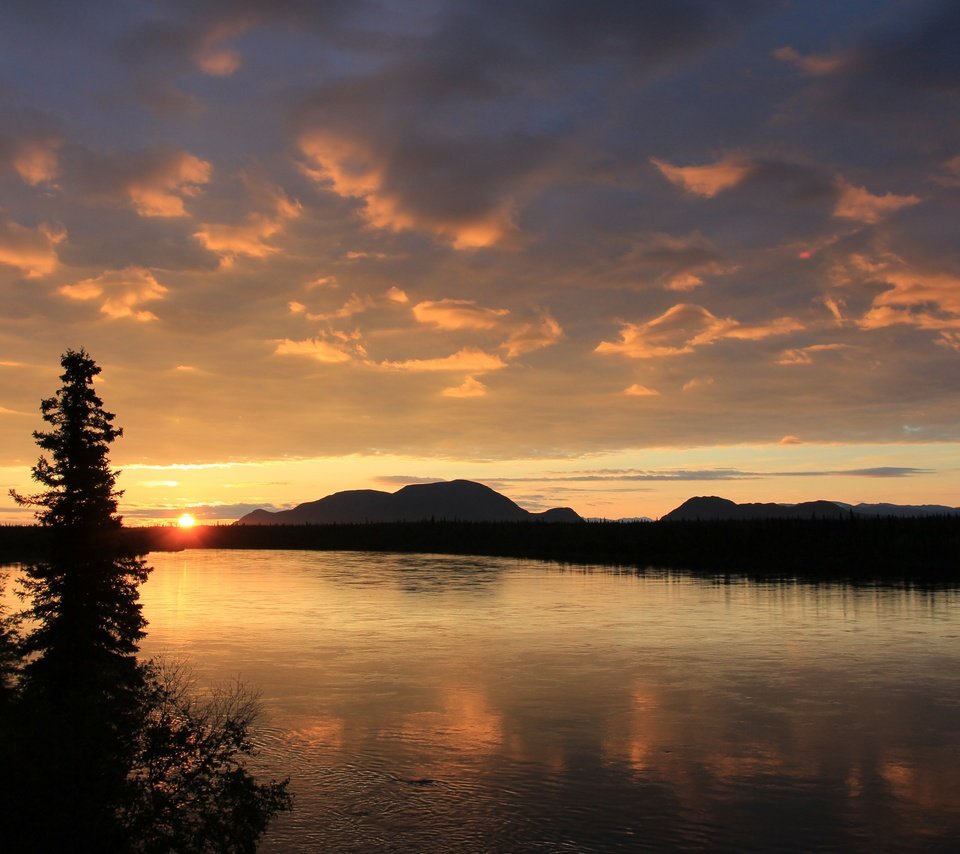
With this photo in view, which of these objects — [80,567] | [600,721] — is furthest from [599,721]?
[80,567]

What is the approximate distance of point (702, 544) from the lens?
124562 mm

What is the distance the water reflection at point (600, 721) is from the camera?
1800 centimetres

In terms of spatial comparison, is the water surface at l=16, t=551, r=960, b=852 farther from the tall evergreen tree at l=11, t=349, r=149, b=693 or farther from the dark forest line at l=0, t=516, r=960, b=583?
the dark forest line at l=0, t=516, r=960, b=583

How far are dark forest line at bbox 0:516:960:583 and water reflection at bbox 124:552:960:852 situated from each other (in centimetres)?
2716

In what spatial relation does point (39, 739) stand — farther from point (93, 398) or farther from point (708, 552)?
point (708, 552)

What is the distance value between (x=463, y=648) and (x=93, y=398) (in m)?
20.3

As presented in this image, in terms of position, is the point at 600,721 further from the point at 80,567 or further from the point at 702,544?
the point at 702,544

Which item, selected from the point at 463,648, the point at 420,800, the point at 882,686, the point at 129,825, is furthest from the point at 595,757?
the point at 463,648

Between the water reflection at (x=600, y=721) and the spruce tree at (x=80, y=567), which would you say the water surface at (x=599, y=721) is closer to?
the water reflection at (x=600, y=721)

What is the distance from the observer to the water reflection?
709 inches

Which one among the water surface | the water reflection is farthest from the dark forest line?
the water surface

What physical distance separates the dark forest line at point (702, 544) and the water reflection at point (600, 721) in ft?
89.1

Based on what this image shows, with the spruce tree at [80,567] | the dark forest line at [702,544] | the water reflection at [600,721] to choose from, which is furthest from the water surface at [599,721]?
the dark forest line at [702,544]

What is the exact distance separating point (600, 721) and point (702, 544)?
333ft
